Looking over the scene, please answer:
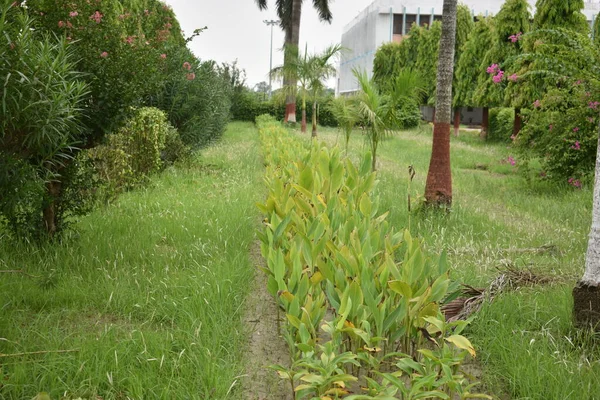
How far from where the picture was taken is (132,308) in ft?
13.4

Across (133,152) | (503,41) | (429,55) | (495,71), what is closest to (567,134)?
(495,71)

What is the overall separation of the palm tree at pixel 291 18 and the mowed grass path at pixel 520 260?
16883 millimetres

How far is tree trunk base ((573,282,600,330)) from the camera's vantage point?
355cm

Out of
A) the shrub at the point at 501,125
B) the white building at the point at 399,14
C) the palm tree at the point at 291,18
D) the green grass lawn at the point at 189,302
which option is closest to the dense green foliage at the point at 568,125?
the green grass lawn at the point at 189,302

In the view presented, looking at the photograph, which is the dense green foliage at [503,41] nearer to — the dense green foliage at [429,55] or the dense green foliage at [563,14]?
the dense green foliage at [563,14]

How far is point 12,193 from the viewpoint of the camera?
13.8 ft

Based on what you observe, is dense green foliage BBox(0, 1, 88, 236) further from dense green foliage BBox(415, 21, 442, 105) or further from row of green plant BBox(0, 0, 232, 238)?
dense green foliage BBox(415, 21, 442, 105)

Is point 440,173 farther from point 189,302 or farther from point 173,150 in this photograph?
point 173,150

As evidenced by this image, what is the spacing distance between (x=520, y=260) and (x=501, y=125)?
780 inches

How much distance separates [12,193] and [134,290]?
42.1 inches

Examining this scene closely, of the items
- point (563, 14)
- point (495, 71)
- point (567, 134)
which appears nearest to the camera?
point (567, 134)

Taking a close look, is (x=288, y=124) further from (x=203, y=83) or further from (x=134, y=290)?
(x=134, y=290)

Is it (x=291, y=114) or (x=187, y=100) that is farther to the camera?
(x=291, y=114)

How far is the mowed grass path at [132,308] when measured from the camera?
3049mm
